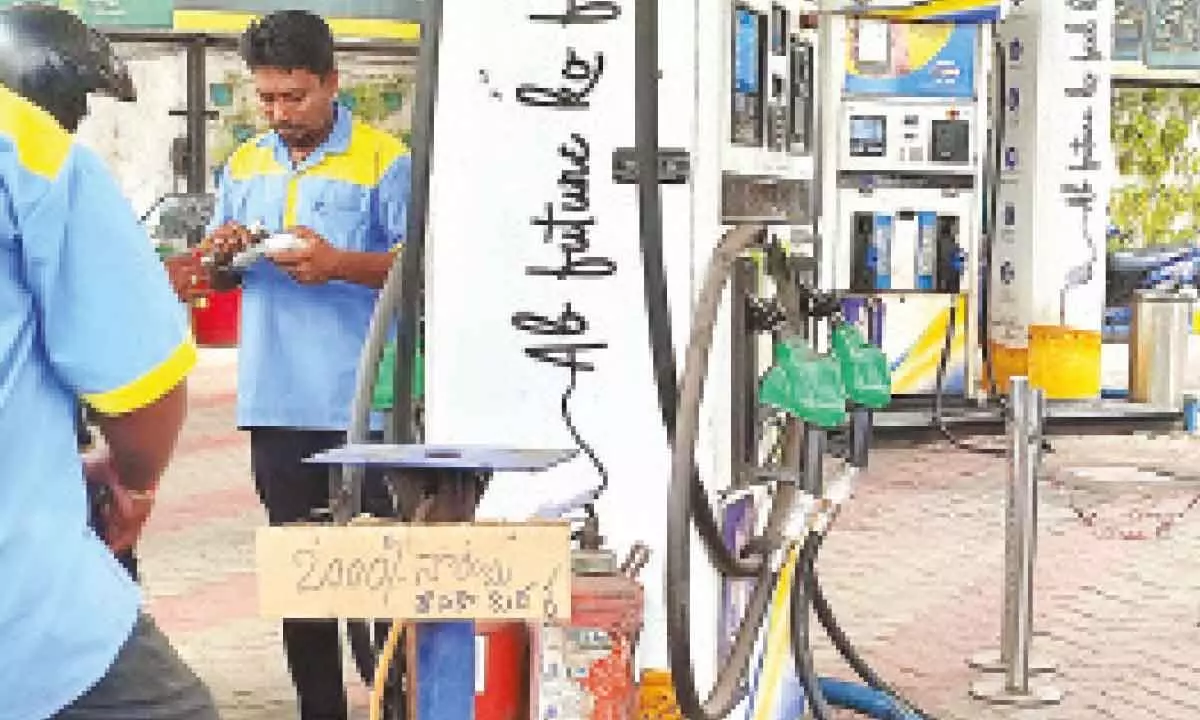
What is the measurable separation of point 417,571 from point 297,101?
2.30 m

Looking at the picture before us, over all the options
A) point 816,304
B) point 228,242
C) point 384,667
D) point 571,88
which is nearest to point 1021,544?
point 816,304

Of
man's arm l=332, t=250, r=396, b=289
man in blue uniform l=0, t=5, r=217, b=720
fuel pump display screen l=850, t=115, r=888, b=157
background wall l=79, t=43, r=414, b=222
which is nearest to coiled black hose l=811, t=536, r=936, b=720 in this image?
man's arm l=332, t=250, r=396, b=289

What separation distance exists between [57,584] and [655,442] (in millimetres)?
1853

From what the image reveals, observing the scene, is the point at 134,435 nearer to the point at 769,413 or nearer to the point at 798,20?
the point at 769,413

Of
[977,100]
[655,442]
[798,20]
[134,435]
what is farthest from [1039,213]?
[134,435]

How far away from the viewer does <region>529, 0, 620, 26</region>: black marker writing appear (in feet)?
12.2

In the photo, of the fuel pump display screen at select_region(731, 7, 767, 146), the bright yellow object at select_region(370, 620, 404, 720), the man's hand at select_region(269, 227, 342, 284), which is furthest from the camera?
the man's hand at select_region(269, 227, 342, 284)

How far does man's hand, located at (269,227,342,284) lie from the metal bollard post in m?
2.24

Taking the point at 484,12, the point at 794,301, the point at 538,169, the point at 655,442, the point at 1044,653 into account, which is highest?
the point at 484,12

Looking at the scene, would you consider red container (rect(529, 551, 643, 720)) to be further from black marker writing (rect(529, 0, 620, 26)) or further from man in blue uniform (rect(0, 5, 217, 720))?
black marker writing (rect(529, 0, 620, 26))

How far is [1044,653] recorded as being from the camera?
19.9 ft

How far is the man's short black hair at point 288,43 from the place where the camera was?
444cm

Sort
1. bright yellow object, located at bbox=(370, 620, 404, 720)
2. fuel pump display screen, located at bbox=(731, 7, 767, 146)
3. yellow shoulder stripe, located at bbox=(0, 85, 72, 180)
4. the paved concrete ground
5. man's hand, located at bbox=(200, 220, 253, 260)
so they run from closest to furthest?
yellow shoulder stripe, located at bbox=(0, 85, 72, 180) → bright yellow object, located at bbox=(370, 620, 404, 720) → fuel pump display screen, located at bbox=(731, 7, 767, 146) → man's hand, located at bbox=(200, 220, 253, 260) → the paved concrete ground

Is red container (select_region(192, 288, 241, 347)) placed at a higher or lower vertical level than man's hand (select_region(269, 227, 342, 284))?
lower
